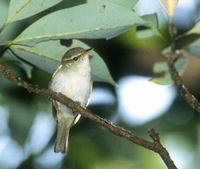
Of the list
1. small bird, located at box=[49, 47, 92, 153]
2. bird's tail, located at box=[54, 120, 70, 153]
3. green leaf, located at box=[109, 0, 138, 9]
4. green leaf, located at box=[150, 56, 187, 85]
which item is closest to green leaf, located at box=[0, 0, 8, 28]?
green leaf, located at box=[109, 0, 138, 9]

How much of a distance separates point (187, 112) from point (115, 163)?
55 centimetres

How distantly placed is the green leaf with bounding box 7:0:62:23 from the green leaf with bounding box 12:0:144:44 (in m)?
0.09

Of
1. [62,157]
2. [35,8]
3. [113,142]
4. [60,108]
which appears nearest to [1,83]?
[60,108]

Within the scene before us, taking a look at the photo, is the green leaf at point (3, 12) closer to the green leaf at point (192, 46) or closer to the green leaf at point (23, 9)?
the green leaf at point (23, 9)

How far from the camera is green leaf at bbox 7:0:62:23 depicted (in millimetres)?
1697

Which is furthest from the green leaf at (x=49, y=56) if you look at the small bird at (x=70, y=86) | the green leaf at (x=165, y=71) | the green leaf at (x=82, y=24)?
the small bird at (x=70, y=86)

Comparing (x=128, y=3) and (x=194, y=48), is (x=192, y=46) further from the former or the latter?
(x=128, y=3)

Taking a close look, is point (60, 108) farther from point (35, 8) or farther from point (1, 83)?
point (35, 8)

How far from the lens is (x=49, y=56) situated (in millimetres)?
1946

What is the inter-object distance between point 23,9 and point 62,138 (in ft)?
4.52

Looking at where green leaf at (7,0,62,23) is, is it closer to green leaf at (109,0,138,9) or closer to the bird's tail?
green leaf at (109,0,138,9)

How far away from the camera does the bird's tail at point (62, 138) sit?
115 inches

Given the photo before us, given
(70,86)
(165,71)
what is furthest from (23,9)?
(70,86)

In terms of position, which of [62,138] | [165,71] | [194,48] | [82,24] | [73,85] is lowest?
[62,138]
